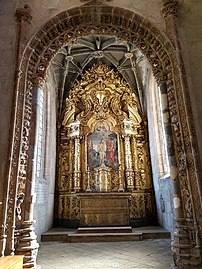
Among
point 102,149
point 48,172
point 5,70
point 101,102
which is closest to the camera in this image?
point 5,70

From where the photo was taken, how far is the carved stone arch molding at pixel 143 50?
4145 mm

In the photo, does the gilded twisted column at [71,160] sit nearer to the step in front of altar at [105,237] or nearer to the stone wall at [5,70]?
the step in front of altar at [105,237]

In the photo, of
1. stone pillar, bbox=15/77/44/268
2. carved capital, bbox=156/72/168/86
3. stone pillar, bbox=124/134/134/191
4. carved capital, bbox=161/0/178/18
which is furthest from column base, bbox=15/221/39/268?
stone pillar, bbox=124/134/134/191

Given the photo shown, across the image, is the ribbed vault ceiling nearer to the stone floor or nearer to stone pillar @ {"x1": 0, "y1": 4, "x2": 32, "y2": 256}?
stone pillar @ {"x1": 0, "y1": 4, "x2": 32, "y2": 256}

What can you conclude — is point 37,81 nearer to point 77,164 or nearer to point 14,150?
point 14,150

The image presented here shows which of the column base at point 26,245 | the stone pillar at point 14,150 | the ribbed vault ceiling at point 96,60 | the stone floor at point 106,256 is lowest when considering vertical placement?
the stone floor at point 106,256

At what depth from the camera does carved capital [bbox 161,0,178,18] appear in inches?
201

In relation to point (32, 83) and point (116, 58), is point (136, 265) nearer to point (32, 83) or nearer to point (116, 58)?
point (32, 83)

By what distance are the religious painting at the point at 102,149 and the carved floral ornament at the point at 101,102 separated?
40 cm

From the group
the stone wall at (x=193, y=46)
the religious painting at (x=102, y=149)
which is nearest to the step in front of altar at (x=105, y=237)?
the religious painting at (x=102, y=149)

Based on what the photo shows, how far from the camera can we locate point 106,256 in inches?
209

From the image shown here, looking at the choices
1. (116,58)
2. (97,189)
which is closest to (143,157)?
(97,189)

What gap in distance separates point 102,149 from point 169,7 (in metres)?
6.88

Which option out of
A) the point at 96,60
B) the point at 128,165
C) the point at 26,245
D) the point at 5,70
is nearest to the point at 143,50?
the point at 5,70
